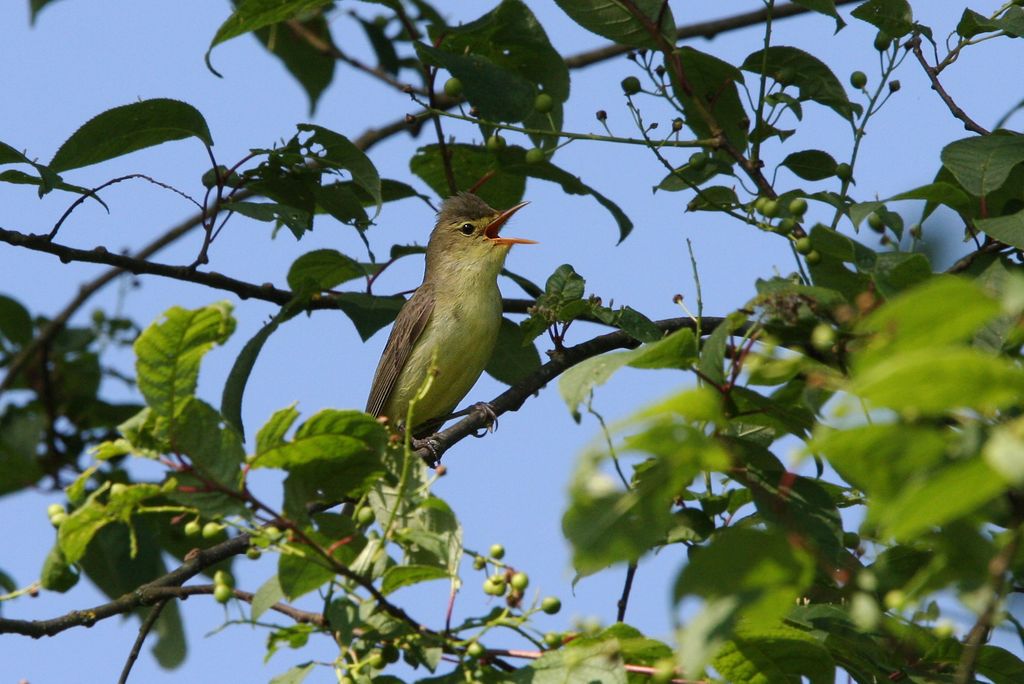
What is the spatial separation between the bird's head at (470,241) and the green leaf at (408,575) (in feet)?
15.6

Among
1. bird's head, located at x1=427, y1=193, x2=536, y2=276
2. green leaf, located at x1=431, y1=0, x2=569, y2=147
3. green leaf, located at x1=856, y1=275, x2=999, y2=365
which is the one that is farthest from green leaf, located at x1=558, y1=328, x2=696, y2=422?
bird's head, located at x1=427, y1=193, x2=536, y2=276

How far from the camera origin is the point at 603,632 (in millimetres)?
2508

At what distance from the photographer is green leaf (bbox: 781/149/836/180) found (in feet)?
13.6

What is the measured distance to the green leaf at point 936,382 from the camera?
1261 mm

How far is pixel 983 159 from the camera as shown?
11.2ft

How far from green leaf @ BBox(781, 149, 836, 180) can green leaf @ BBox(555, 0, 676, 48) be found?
24.0 inches

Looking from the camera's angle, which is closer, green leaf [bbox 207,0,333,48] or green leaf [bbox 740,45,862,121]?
green leaf [bbox 207,0,333,48]

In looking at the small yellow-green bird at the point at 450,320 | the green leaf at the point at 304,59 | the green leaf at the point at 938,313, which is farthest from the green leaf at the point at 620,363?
the green leaf at the point at 304,59

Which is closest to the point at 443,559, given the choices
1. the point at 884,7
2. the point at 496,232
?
the point at 884,7

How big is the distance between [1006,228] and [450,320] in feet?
13.1

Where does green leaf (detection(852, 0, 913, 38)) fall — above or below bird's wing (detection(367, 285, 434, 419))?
below

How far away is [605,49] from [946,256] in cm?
397

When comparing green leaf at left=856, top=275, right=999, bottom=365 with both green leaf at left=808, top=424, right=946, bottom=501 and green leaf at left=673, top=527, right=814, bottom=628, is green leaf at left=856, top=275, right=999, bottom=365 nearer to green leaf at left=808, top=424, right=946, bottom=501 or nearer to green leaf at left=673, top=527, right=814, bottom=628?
green leaf at left=808, top=424, right=946, bottom=501

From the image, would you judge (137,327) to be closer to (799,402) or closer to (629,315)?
(629,315)
